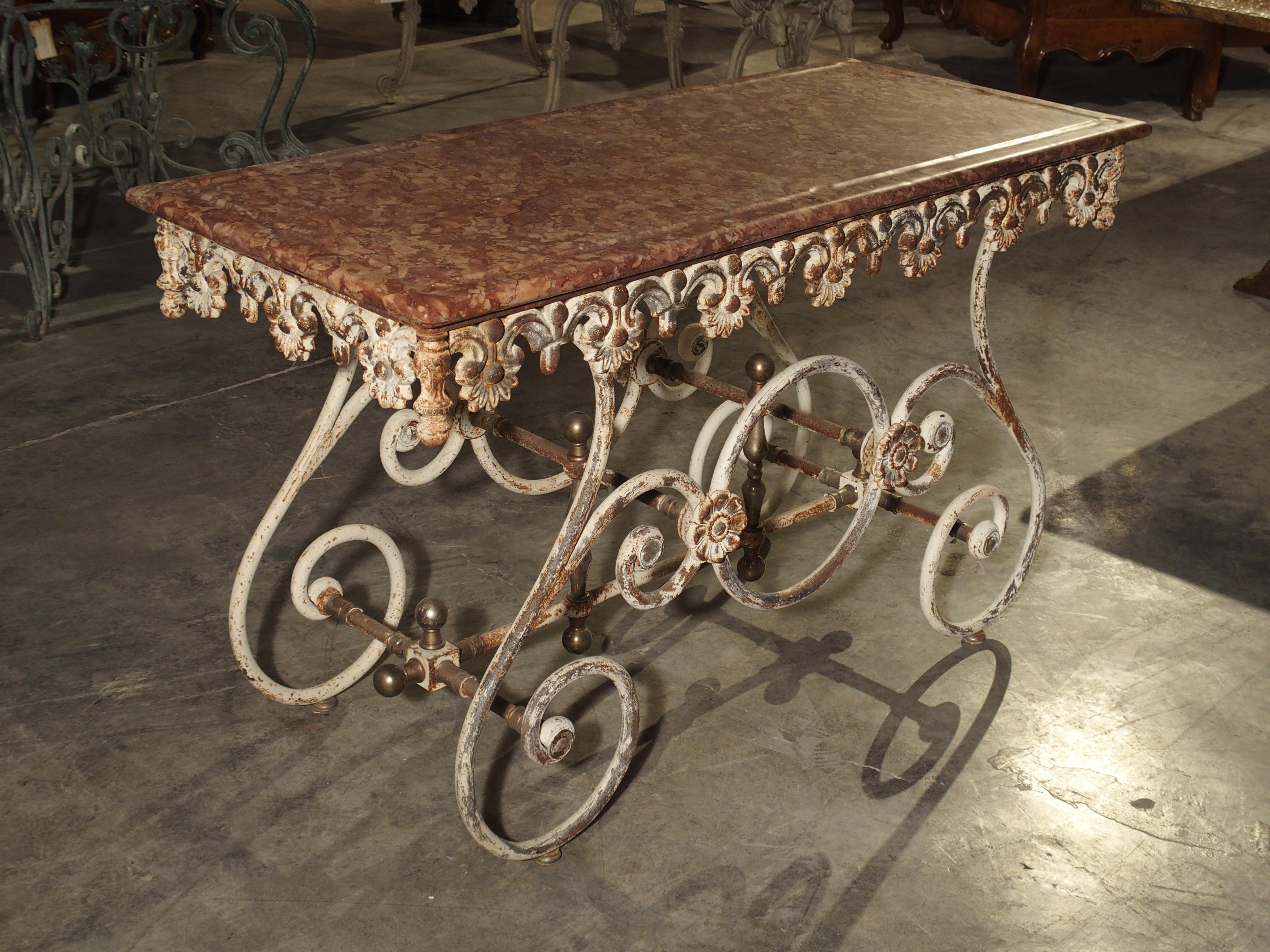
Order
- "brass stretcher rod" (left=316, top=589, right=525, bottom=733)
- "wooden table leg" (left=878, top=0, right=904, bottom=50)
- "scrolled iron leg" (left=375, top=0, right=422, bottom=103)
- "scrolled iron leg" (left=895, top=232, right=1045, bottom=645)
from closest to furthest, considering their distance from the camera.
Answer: "brass stretcher rod" (left=316, top=589, right=525, bottom=733) < "scrolled iron leg" (left=895, top=232, right=1045, bottom=645) < "scrolled iron leg" (left=375, top=0, right=422, bottom=103) < "wooden table leg" (left=878, top=0, right=904, bottom=50)

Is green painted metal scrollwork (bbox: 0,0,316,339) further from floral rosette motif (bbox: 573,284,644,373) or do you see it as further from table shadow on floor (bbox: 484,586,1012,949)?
floral rosette motif (bbox: 573,284,644,373)

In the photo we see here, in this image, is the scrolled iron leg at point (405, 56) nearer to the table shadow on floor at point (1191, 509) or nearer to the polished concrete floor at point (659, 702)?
the polished concrete floor at point (659, 702)

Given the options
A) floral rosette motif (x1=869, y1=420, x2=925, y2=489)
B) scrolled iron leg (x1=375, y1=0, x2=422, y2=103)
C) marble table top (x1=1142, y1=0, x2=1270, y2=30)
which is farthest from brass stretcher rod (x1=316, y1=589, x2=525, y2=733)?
scrolled iron leg (x1=375, y1=0, x2=422, y2=103)

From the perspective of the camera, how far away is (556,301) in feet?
5.32

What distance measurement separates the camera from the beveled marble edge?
1.57 meters

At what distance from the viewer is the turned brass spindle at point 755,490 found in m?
2.46

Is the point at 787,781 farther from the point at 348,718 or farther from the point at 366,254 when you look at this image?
the point at 366,254

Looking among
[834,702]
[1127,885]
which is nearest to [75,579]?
[834,702]

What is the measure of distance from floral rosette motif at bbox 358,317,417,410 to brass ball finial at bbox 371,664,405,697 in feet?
1.88

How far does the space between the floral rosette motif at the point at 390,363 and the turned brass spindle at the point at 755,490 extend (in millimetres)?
955

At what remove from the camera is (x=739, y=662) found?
2.44 metres

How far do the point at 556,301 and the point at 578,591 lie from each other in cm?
80

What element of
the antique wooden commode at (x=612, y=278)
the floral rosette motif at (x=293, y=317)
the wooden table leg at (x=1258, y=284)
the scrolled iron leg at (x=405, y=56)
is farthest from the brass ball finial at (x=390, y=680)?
the scrolled iron leg at (x=405, y=56)

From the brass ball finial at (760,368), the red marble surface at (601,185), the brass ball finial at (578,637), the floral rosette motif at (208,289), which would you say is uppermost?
the red marble surface at (601,185)
